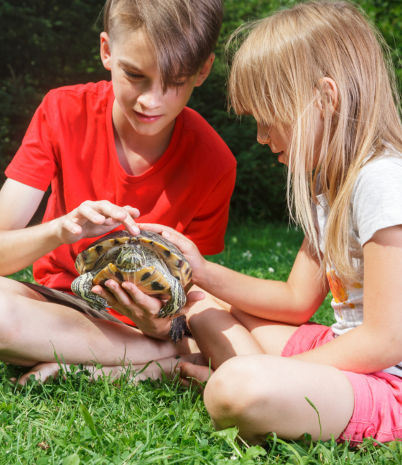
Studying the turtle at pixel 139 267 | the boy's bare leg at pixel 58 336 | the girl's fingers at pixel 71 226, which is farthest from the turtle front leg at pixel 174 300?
the girl's fingers at pixel 71 226

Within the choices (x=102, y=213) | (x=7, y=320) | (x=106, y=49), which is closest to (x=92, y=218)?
(x=102, y=213)

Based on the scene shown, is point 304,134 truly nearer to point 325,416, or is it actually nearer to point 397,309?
point 397,309

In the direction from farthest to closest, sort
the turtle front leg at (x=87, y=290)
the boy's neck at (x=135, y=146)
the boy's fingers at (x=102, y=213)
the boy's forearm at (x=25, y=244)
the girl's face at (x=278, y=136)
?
the boy's neck at (x=135, y=146) < the turtle front leg at (x=87, y=290) < the boy's forearm at (x=25, y=244) < the girl's face at (x=278, y=136) < the boy's fingers at (x=102, y=213)

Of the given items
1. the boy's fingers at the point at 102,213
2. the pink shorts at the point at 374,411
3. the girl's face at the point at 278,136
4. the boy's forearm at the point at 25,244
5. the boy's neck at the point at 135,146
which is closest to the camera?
the pink shorts at the point at 374,411

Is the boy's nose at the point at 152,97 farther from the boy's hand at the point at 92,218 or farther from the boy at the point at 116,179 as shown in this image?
the boy's hand at the point at 92,218

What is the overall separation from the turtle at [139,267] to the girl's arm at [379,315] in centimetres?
63

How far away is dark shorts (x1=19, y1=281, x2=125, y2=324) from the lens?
76.9 inches

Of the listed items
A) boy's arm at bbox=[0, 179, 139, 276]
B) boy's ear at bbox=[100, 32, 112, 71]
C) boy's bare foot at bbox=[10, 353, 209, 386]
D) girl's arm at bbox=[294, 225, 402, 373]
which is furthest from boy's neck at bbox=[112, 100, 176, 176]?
girl's arm at bbox=[294, 225, 402, 373]

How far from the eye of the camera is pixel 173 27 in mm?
1671

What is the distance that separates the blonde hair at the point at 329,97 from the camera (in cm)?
147

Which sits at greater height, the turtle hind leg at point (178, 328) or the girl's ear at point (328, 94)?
the girl's ear at point (328, 94)

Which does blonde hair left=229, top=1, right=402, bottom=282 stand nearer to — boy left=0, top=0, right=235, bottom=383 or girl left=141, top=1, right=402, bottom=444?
girl left=141, top=1, right=402, bottom=444

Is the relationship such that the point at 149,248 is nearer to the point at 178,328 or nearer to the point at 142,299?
the point at 142,299

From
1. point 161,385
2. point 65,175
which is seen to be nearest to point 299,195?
point 161,385
